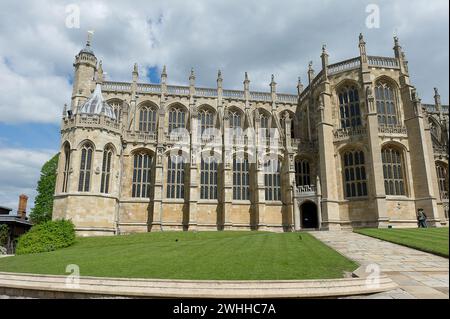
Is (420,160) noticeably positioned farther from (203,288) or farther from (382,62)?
(203,288)

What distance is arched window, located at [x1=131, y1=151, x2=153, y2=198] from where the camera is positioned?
105 feet

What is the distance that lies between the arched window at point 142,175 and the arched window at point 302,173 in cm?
1533

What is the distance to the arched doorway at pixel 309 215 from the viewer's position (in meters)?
32.4

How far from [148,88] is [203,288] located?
110 ft

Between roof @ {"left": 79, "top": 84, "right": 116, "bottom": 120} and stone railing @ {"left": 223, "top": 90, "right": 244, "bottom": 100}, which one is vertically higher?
stone railing @ {"left": 223, "top": 90, "right": 244, "bottom": 100}

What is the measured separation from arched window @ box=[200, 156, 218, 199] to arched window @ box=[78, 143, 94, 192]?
10.9 meters

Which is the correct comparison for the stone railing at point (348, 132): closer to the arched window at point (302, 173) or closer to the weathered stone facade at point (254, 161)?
the weathered stone facade at point (254, 161)

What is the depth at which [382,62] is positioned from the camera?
32.0 m

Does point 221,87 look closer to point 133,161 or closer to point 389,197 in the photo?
point 133,161

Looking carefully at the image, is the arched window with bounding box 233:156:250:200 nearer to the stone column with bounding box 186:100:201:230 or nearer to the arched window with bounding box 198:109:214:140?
the stone column with bounding box 186:100:201:230

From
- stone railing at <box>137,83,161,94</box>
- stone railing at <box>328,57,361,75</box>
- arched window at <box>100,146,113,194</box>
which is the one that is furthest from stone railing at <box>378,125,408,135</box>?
arched window at <box>100,146,113,194</box>

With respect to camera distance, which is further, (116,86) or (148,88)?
(148,88)

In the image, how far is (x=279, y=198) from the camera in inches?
1324

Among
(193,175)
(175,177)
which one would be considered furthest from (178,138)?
(193,175)
